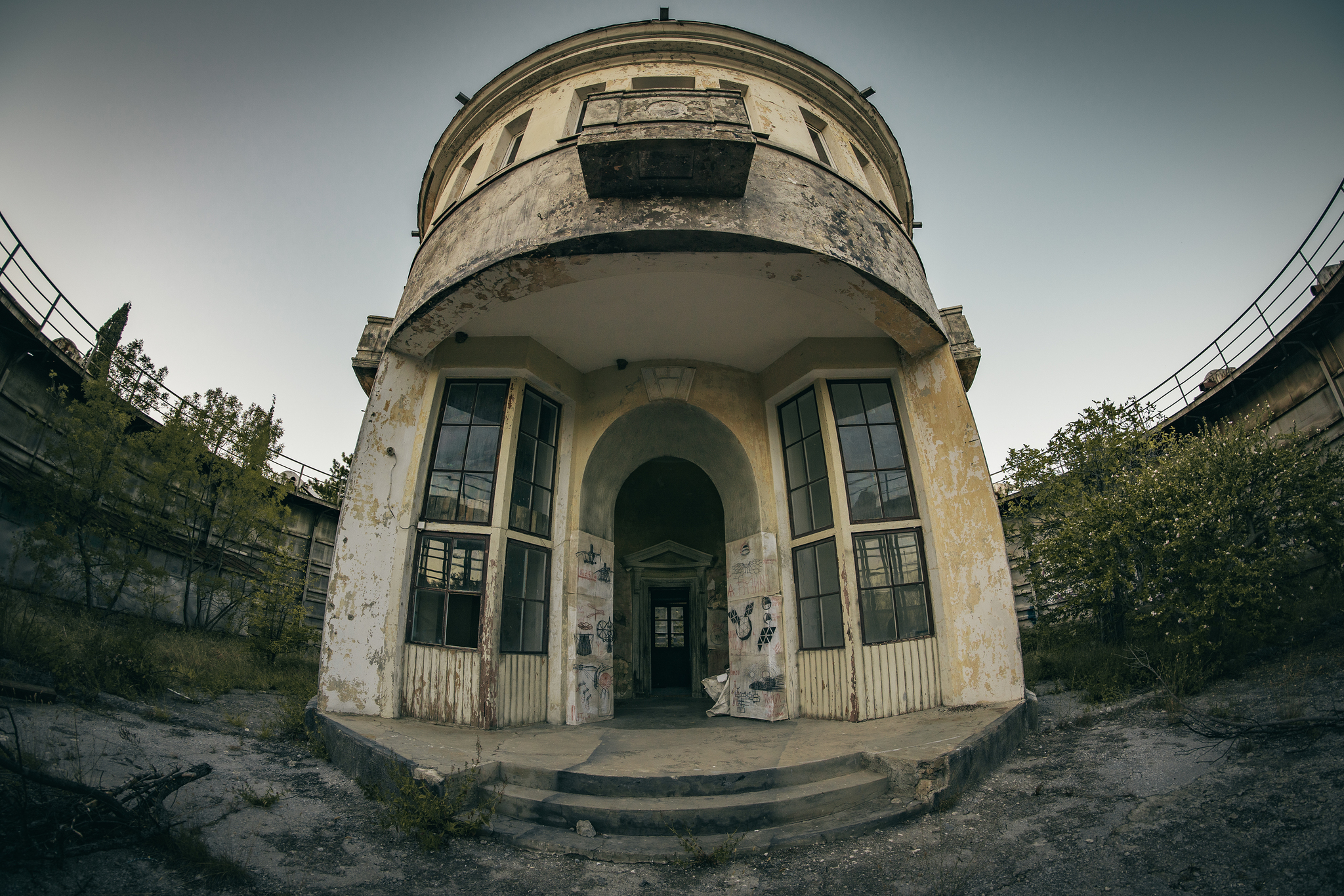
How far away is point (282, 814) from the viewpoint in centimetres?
424

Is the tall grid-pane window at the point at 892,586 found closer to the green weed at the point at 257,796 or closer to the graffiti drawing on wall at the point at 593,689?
the graffiti drawing on wall at the point at 593,689

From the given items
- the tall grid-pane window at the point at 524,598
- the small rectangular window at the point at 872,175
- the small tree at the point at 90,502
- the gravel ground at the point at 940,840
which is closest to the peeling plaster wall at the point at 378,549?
the tall grid-pane window at the point at 524,598

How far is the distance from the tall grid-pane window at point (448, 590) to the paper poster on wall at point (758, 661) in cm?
363

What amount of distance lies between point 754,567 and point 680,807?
442 centimetres

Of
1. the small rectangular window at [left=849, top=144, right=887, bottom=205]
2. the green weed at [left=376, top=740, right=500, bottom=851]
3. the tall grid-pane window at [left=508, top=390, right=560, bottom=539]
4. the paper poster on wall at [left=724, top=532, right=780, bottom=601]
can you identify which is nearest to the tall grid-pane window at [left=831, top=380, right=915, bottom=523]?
the paper poster on wall at [left=724, top=532, right=780, bottom=601]

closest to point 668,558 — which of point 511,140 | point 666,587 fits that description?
point 666,587

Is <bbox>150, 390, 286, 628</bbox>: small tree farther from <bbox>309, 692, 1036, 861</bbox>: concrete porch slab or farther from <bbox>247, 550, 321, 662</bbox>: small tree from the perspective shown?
<bbox>309, 692, 1036, 861</bbox>: concrete porch slab

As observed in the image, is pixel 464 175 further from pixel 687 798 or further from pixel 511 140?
pixel 687 798

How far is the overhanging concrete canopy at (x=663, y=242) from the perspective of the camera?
611 centimetres

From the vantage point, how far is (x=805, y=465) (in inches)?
336

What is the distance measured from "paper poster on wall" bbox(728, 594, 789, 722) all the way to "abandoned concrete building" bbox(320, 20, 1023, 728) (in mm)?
40

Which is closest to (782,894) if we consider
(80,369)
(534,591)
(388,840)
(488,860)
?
(488,860)

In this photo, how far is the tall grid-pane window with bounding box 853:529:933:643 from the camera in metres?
7.22

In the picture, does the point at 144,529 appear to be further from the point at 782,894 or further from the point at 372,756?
the point at 782,894
